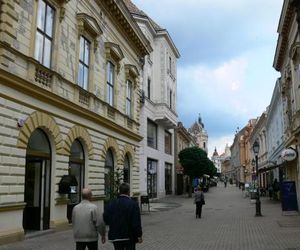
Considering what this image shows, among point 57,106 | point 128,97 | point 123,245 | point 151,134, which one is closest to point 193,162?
point 151,134

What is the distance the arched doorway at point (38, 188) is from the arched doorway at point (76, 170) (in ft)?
5.24

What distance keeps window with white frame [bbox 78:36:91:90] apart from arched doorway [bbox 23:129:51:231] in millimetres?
4034

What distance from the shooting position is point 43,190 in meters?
16.0

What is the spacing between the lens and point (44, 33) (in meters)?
15.8

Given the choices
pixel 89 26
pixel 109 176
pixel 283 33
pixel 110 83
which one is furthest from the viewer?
pixel 283 33

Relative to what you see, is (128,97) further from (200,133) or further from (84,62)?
(200,133)

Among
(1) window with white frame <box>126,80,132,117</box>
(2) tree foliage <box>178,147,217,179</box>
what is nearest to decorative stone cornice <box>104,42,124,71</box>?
(1) window with white frame <box>126,80,132,117</box>

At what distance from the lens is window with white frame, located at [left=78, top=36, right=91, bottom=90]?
63.1 feet

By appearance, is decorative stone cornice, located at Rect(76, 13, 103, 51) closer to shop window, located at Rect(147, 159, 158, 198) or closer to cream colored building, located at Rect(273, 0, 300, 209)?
cream colored building, located at Rect(273, 0, 300, 209)

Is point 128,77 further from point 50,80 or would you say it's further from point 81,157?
point 50,80

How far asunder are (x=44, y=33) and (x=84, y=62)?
4.00m

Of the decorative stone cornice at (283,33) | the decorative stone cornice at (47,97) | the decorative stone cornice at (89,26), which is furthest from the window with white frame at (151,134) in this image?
the decorative stone cornice at (89,26)

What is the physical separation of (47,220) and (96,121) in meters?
5.79

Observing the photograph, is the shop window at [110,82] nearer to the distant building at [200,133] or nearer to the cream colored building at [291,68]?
the cream colored building at [291,68]
